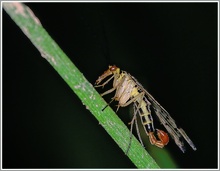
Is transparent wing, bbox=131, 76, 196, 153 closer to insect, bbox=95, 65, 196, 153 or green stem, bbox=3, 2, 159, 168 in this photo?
insect, bbox=95, 65, 196, 153

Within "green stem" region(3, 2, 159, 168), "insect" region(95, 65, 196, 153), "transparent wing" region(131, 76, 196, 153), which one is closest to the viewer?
"green stem" region(3, 2, 159, 168)

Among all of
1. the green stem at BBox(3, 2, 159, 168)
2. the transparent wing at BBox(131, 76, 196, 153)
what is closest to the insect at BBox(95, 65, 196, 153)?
the transparent wing at BBox(131, 76, 196, 153)

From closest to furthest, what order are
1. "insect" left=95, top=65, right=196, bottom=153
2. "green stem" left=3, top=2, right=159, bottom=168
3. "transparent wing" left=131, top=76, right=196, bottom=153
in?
"green stem" left=3, top=2, right=159, bottom=168 → "insect" left=95, top=65, right=196, bottom=153 → "transparent wing" left=131, top=76, right=196, bottom=153

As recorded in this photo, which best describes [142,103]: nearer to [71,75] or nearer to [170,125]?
[170,125]

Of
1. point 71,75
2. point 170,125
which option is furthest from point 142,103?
point 71,75

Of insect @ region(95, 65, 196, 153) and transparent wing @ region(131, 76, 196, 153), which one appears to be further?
transparent wing @ region(131, 76, 196, 153)

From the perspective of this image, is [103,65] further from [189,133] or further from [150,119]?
[189,133]

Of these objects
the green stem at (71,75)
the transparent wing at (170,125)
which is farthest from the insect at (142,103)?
the green stem at (71,75)

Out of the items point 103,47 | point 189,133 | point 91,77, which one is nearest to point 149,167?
point 103,47
